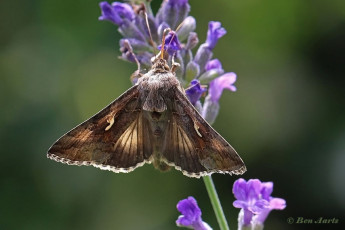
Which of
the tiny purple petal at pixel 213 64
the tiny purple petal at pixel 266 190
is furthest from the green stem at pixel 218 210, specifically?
the tiny purple petal at pixel 213 64

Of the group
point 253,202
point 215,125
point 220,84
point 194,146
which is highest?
point 220,84

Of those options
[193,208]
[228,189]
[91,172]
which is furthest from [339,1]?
[193,208]

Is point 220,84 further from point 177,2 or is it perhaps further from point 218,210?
point 218,210

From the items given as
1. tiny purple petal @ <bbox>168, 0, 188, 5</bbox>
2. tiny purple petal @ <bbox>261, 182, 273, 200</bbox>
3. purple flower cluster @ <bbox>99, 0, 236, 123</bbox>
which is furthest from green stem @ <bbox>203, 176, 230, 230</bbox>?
tiny purple petal @ <bbox>168, 0, 188, 5</bbox>

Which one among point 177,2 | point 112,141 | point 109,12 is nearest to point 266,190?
point 112,141

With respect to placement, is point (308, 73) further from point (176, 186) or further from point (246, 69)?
point (176, 186)

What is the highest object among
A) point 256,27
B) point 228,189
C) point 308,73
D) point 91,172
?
point 256,27
